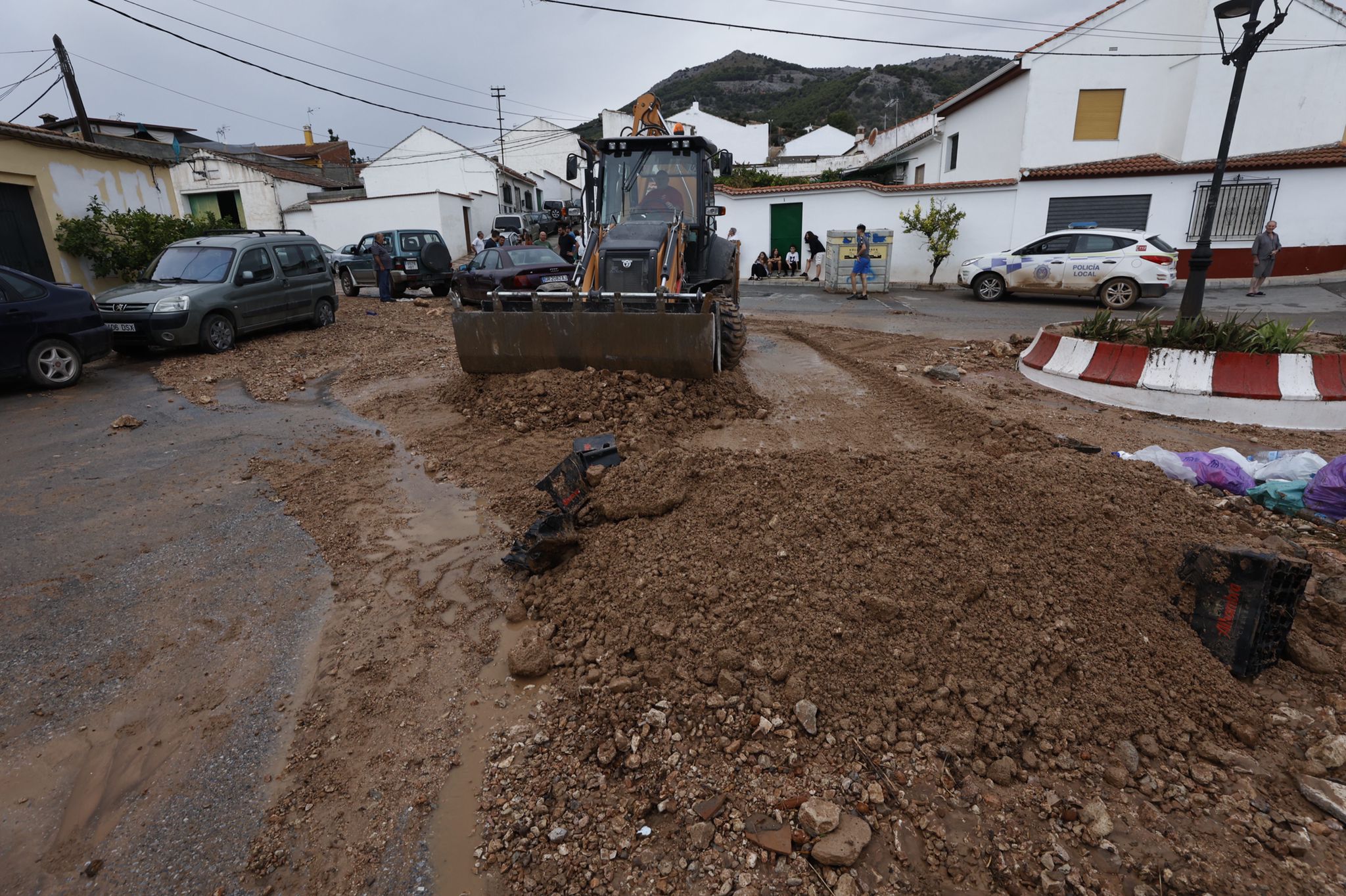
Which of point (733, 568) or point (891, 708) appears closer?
point (891, 708)

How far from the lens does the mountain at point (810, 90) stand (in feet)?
235

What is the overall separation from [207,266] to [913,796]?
12129mm

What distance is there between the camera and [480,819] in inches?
99.2

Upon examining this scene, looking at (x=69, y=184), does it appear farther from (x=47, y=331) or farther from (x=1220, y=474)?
(x=1220, y=474)

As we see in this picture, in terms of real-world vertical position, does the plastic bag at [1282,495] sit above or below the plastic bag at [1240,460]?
below

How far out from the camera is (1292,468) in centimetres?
468

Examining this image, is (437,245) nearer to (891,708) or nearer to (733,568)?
(733,568)

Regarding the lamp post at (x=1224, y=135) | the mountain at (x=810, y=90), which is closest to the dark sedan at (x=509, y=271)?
the lamp post at (x=1224, y=135)

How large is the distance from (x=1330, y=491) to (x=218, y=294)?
12.8m

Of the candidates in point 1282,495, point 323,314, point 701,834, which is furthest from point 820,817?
point 323,314

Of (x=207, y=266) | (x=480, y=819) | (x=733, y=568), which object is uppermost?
(x=207, y=266)

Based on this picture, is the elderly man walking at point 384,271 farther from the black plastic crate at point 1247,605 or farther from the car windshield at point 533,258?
the black plastic crate at point 1247,605

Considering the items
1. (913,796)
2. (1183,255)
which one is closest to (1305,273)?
(1183,255)

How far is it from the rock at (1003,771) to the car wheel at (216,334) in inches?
447
